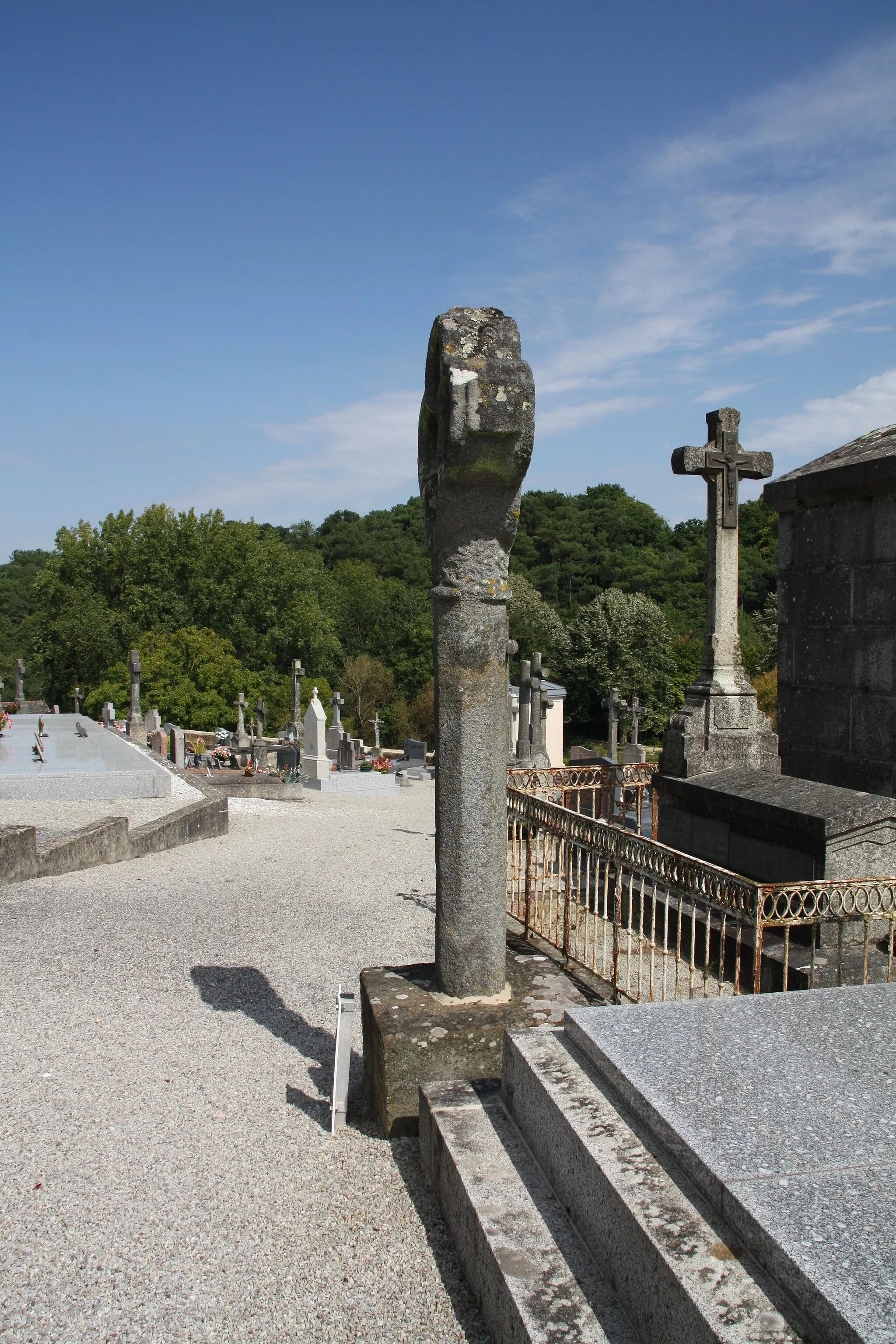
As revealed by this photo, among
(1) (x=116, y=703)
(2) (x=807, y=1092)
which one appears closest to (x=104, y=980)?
(2) (x=807, y=1092)

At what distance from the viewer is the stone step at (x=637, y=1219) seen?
191 centimetres

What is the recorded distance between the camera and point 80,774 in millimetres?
12898

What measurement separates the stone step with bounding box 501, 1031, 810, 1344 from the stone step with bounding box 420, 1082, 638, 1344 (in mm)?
51

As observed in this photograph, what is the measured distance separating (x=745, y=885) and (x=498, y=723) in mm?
1411

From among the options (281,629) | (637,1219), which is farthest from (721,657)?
(281,629)

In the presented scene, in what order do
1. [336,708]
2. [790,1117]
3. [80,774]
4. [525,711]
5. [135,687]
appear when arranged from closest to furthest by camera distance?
[790,1117] → [80,774] → [525,711] → [336,708] → [135,687]

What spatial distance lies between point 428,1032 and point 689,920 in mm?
3209

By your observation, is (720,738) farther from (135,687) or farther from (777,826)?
(135,687)

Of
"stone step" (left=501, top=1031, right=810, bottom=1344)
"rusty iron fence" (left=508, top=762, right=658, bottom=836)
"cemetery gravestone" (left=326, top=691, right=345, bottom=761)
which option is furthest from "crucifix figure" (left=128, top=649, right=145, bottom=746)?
"stone step" (left=501, top=1031, right=810, bottom=1344)

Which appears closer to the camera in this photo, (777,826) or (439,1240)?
(439,1240)

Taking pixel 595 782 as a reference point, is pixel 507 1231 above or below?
below

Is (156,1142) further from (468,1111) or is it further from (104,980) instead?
(104,980)

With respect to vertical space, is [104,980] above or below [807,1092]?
below

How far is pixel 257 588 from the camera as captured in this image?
156 feet
